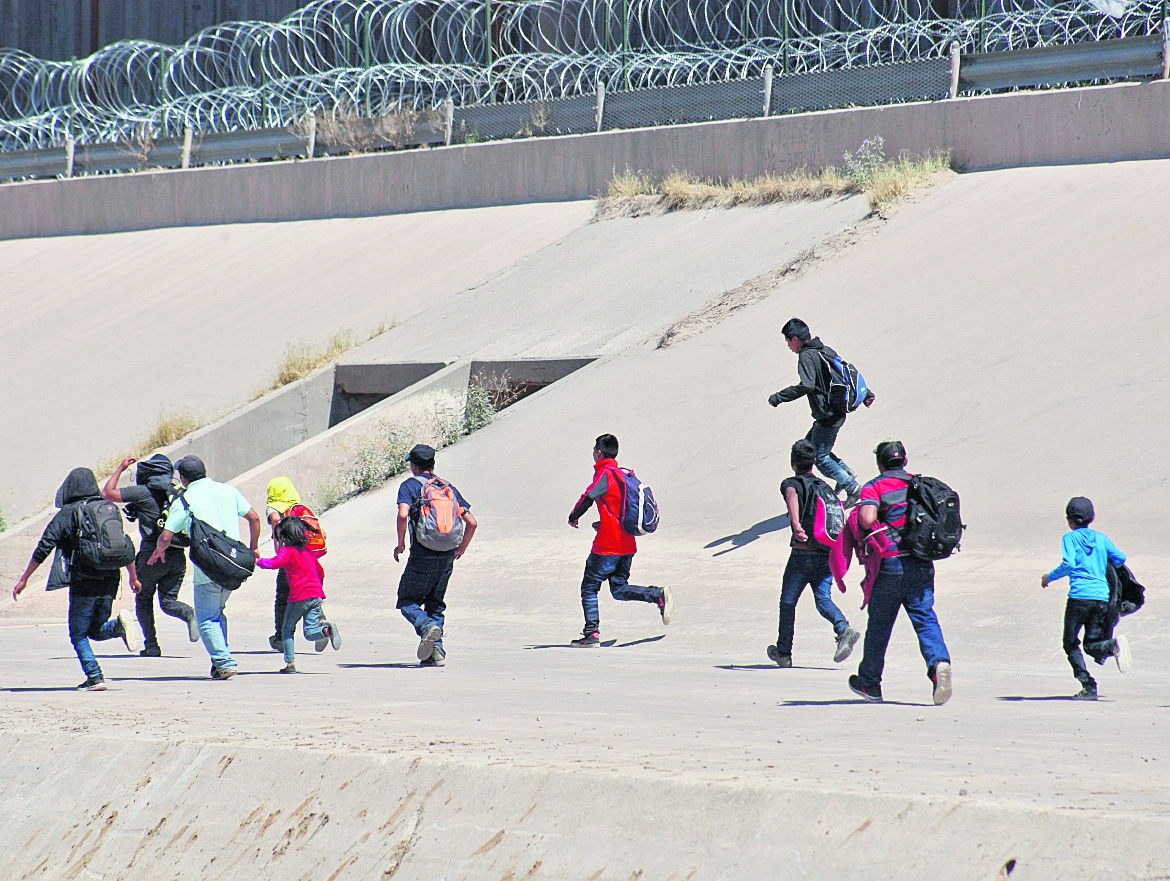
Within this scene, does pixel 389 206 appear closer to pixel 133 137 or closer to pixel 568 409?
pixel 133 137

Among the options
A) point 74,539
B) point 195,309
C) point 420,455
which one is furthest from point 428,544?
point 195,309

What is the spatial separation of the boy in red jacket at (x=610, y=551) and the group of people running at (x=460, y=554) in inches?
0.4

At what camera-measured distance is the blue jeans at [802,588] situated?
880 cm

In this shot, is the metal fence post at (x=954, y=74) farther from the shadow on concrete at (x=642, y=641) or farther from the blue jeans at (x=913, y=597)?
the blue jeans at (x=913, y=597)

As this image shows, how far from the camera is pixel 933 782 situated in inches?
197

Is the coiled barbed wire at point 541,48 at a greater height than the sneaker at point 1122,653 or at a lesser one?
greater

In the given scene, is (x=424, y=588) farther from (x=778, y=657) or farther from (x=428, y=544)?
(x=778, y=657)

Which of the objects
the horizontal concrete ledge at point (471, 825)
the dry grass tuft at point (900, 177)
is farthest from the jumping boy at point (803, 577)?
the dry grass tuft at point (900, 177)

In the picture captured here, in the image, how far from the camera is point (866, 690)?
7.30m

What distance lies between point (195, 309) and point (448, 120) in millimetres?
5060

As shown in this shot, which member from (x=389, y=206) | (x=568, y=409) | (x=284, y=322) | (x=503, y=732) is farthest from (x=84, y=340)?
(x=503, y=732)

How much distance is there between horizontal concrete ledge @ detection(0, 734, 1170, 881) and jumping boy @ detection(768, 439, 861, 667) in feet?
12.2

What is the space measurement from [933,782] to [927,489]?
238 centimetres

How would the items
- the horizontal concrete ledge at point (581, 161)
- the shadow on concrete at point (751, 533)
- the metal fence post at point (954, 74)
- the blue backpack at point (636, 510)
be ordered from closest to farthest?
the blue backpack at point (636, 510)
the shadow on concrete at point (751, 533)
the horizontal concrete ledge at point (581, 161)
the metal fence post at point (954, 74)
